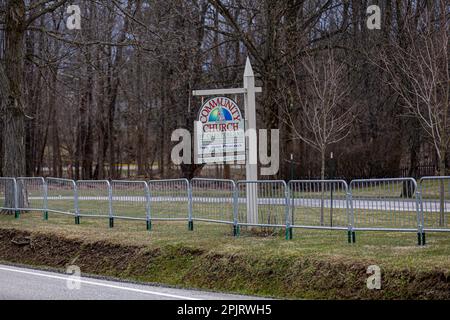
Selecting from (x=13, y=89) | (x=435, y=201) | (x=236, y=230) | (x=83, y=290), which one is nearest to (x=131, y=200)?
(x=236, y=230)

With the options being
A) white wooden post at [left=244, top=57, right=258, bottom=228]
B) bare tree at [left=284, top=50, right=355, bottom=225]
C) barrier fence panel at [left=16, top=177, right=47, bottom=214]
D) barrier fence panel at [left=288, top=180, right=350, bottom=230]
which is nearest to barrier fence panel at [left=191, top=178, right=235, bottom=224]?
white wooden post at [left=244, top=57, right=258, bottom=228]

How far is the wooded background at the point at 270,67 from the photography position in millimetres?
21828

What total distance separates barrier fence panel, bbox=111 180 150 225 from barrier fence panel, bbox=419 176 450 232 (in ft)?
22.3

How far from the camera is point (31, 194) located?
67.7 feet

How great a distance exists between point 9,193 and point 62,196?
254cm

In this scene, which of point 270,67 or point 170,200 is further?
point 270,67

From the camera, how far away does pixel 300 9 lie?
3388 cm

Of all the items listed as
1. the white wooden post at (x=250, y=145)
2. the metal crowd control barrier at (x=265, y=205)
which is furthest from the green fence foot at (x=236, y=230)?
the white wooden post at (x=250, y=145)

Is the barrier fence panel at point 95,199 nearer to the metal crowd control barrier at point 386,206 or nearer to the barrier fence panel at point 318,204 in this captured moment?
the barrier fence panel at point 318,204

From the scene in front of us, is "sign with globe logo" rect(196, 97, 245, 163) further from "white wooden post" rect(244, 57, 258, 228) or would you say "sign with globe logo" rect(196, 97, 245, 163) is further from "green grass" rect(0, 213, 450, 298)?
"green grass" rect(0, 213, 450, 298)

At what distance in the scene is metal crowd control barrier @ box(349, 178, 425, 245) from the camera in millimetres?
13125

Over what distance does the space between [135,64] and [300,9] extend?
1551cm

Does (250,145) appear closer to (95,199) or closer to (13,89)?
(95,199)
